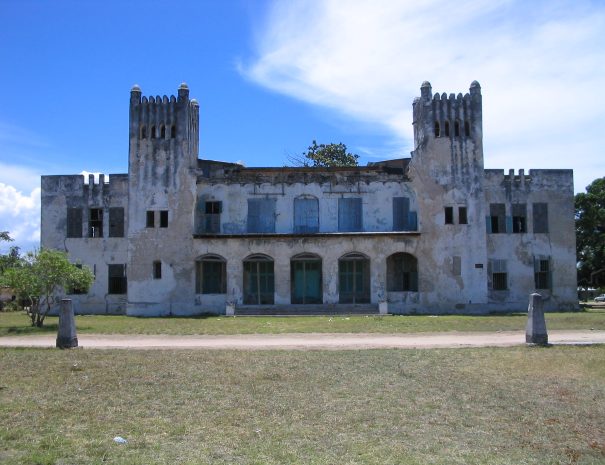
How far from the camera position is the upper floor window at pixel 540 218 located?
36.5 m

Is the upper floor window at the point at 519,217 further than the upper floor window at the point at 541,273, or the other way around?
the upper floor window at the point at 519,217

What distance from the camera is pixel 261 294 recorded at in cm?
3512

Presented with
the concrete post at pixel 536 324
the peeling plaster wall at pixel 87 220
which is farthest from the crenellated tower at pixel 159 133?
the concrete post at pixel 536 324

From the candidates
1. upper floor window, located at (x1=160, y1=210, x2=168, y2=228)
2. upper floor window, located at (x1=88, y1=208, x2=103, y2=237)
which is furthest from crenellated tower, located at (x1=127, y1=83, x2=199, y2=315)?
upper floor window, located at (x1=88, y1=208, x2=103, y2=237)

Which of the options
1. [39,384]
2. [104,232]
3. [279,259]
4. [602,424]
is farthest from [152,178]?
[602,424]

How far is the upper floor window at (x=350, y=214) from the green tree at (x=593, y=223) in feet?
56.4

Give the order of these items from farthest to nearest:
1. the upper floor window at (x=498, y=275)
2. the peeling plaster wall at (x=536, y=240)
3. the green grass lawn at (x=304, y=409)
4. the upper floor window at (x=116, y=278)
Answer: the upper floor window at (x=116, y=278) < the peeling plaster wall at (x=536, y=240) < the upper floor window at (x=498, y=275) < the green grass lawn at (x=304, y=409)

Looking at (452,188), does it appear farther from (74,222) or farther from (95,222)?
(74,222)

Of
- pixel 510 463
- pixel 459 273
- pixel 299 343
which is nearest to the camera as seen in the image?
pixel 510 463

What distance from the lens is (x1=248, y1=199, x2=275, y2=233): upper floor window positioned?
35656mm

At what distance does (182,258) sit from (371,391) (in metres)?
25.1

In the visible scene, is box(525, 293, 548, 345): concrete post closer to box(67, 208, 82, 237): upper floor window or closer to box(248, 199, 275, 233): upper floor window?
box(248, 199, 275, 233): upper floor window

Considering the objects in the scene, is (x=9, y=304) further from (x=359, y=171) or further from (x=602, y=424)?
(x=602, y=424)

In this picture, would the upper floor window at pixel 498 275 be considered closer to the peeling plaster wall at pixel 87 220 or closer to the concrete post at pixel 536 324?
the concrete post at pixel 536 324
